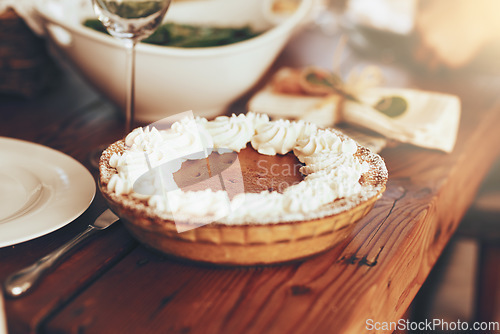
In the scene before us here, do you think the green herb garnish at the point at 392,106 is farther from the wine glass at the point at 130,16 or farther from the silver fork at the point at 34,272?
the silver fork at the point at 34,272

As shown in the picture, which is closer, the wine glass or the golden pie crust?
the golden pie crust

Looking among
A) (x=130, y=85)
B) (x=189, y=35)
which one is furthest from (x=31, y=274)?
(x=189, y=35)

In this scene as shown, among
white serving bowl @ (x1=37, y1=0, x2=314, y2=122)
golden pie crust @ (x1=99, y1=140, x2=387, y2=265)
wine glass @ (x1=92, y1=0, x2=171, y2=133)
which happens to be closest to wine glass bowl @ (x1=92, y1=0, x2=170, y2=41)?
wine glass @ (x1=92, y1=0, x2=171, y2=133)

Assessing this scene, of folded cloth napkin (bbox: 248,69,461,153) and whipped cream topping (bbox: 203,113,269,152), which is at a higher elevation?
whipped cream topping (bbox: 203,113,269,152)

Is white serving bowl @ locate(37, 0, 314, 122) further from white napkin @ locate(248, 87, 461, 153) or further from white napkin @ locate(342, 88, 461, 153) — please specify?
white napkin @ locate(342, 88, 461, 153)

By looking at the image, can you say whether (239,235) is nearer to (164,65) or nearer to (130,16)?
(130,16)

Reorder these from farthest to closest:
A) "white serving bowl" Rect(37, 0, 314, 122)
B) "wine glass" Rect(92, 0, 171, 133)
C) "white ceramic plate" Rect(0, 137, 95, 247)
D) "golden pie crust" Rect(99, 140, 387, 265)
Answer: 1. "white serving bowl" Rect(37, 0, 314, 122)
2. "wine glass" Rect(92, 0, 171, 133)
3. "white ceramic plate" Rect(0, 137, 95, 247)
4. "golden pie crust" Rect(99, 140, 387, 265)
